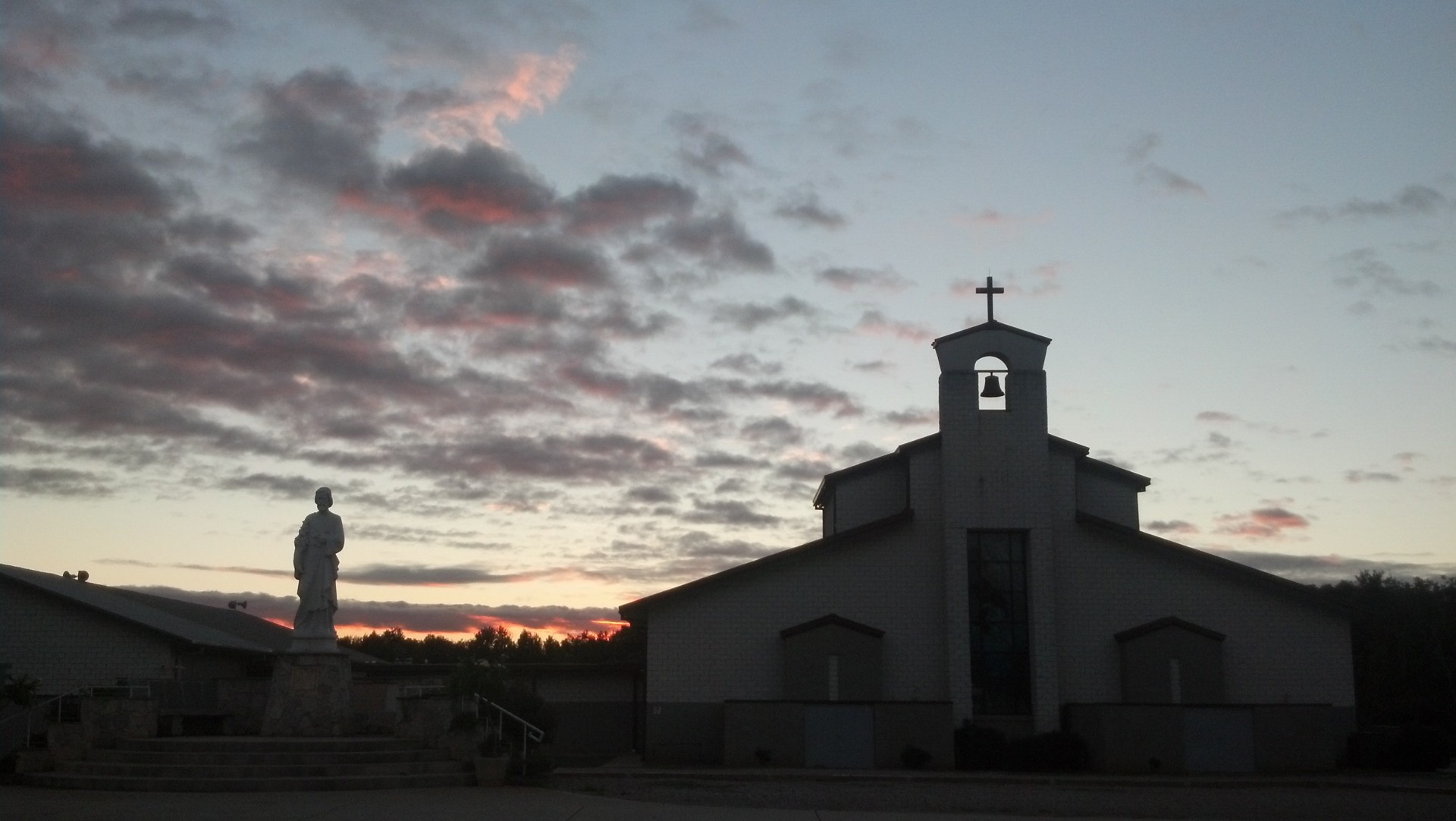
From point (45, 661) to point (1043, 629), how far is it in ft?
84.9

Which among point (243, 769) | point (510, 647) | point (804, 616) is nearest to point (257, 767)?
point (243, 769)

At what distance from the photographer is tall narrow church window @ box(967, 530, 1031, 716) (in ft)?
114

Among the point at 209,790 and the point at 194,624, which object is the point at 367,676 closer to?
the point at 194,624

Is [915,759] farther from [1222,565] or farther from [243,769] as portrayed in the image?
[243,769]

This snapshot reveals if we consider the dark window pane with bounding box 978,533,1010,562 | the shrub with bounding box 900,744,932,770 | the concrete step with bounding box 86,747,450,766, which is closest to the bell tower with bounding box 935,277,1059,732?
the dark window pane with bounding box 978,533,1010,562

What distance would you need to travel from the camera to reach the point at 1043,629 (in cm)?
3425

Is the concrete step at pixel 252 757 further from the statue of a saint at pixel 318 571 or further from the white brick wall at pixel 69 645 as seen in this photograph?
the white brick wall at pixel 69 645

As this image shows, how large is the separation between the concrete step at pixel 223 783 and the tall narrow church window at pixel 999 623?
16792 millimetres

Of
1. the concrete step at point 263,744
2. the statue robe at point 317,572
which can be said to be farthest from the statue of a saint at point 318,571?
the concrete step at point 263,744

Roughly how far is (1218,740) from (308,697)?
70.6 ft

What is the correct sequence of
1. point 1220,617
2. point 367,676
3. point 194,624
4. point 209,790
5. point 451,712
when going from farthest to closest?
1. point 367,676
2. point 194,624
3. point 1220,617
4. point 451,712
5. point 209,790

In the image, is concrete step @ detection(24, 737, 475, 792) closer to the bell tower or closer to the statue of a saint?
the statue of a saint

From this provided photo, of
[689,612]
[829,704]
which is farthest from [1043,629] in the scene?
[689,612]

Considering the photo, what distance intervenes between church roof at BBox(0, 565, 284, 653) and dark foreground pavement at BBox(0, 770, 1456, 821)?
11.7m
